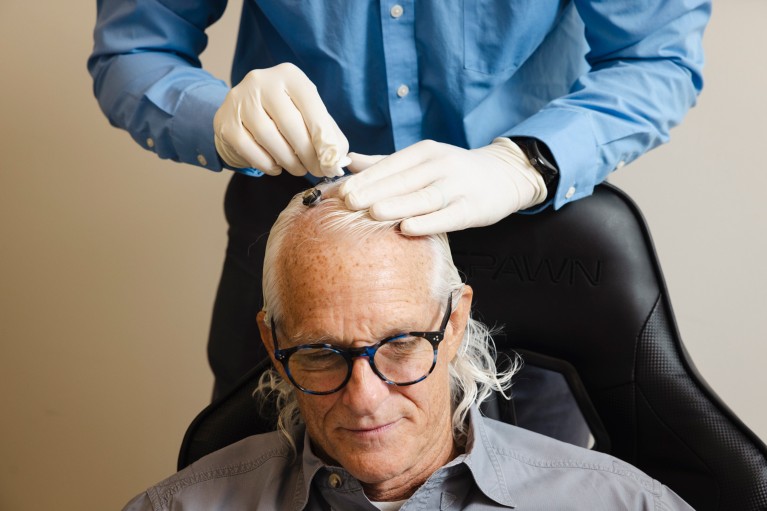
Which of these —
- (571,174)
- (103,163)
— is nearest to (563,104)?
(571,174)

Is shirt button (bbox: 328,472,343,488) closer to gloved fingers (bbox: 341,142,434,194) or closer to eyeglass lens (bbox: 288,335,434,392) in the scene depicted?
eyeglass lens (bbox: 288,335,434,392)

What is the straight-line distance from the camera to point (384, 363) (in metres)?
1.31

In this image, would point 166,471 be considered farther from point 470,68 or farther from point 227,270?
point 470,68

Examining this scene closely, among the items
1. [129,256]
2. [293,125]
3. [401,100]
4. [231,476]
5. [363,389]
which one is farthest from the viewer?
[129,256]

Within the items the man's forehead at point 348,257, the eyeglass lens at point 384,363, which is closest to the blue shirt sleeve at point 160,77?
the man's forehead at point 348,257

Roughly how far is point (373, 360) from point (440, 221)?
0.77ft

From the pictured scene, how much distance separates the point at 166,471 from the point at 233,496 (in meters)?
1.39

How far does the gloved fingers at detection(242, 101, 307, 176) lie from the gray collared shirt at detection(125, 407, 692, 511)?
0.47 meters

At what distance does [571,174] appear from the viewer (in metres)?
1.45

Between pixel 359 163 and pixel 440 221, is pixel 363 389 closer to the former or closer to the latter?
pixel 440 221

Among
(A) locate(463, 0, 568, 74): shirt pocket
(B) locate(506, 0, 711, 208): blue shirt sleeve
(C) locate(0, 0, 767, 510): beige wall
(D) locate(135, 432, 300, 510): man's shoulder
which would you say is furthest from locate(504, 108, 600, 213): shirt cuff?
(C) locate(0, 0, 767, 510): beige wall

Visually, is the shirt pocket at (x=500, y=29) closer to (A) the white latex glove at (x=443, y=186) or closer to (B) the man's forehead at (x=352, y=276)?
(A) the white latex glove at (x=443, y=186)

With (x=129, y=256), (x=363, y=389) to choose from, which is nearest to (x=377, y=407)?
(x=363, y=389)

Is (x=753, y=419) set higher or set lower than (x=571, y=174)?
lower
